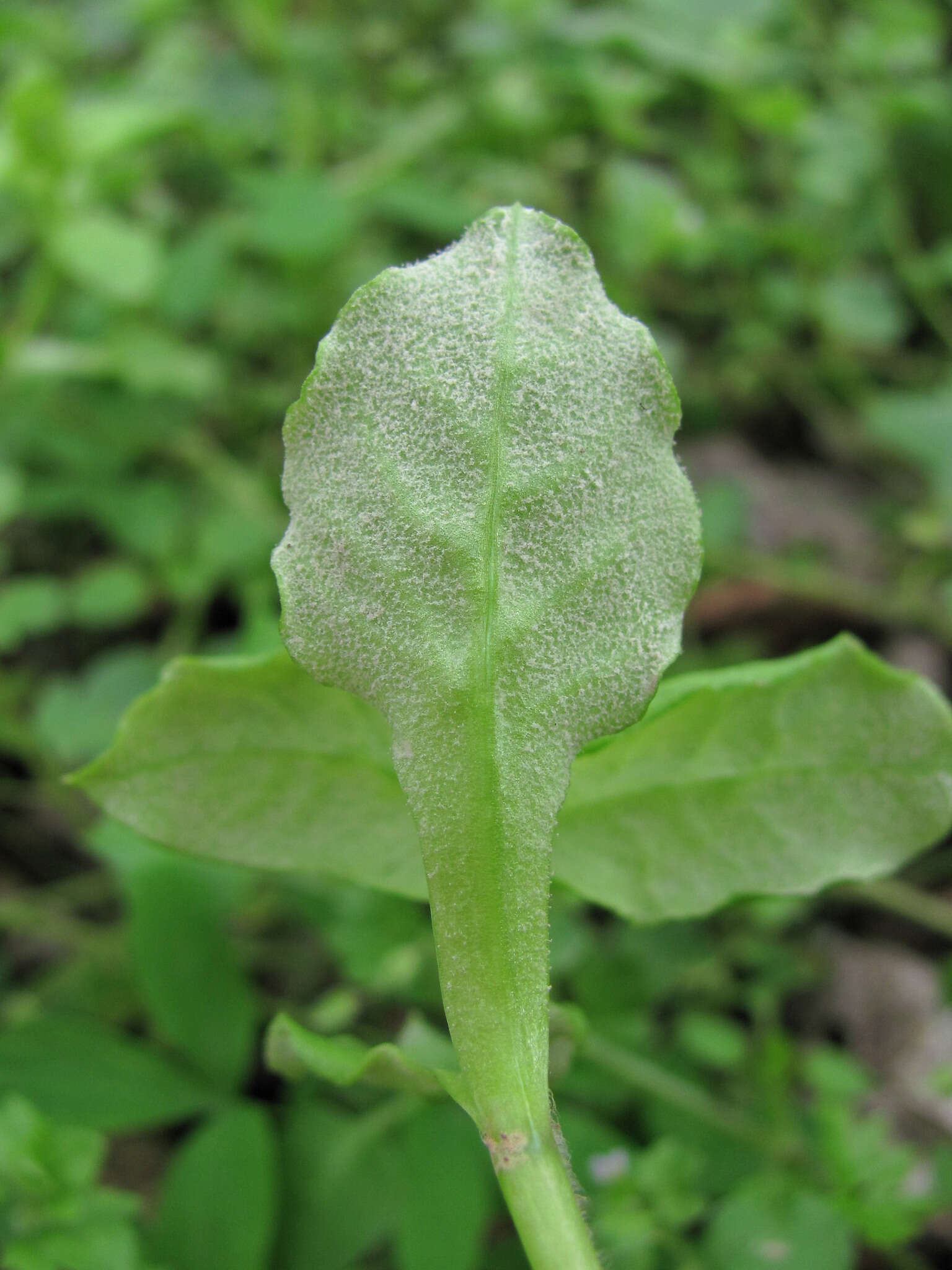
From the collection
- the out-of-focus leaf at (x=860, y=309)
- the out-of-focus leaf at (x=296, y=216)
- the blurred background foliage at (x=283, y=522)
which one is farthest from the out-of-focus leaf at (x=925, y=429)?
the out-of-focus leaf at (x=296, y=216)

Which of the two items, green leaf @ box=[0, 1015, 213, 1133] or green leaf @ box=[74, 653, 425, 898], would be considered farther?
green leaf @ box=[0, 1015, 213, 1133]

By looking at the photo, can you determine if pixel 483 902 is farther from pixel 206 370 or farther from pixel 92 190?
pixel 92 190

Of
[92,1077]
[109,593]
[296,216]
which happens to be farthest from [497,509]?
[296,216]

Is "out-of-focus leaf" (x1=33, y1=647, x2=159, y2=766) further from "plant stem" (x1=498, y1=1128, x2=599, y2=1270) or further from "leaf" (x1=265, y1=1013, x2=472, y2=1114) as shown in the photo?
"plant stem" (x1=498, y1=1128, x2=599, y2=1270)

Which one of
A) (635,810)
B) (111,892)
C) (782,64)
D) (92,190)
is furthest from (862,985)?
(782,64)

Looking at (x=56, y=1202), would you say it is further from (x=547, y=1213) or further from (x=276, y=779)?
(x=547, y=1213)

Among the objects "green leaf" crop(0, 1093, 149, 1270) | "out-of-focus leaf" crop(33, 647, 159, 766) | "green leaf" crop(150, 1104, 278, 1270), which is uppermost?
"out-of-focus leaf" crop(33, 647, 159, 766)

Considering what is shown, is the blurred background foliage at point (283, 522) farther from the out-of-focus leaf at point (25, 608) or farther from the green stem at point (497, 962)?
the green stem at point (497, 962)

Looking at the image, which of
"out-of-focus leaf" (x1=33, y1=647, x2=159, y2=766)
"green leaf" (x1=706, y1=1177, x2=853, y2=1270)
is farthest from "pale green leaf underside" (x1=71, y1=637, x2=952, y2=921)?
"out-of-focus leaf" (x1=33, y1=647, x2=159, y2=766)
